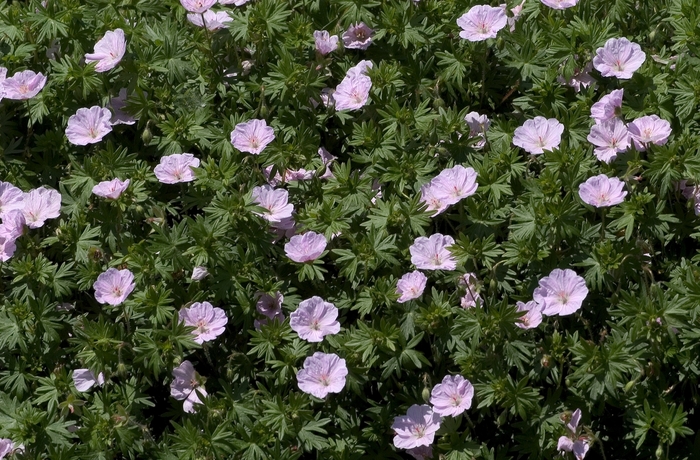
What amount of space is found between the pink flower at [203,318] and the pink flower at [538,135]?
45.7 inches

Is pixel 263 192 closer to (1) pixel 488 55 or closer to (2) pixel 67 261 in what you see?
(2) pixel 67 261

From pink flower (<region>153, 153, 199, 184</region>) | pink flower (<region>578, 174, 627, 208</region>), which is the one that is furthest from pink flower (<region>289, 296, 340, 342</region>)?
pink flower (<region>578, 174, 627, 208</region>)

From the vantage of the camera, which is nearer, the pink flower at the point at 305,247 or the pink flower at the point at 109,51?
the pink flower at the point at 305,247

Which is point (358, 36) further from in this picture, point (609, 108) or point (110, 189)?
point (110, 189)

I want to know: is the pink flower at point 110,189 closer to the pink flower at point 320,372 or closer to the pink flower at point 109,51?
the pink flower at point 109,51

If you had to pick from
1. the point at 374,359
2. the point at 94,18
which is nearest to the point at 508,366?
the point at 374,359

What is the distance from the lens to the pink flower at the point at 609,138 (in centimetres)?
356

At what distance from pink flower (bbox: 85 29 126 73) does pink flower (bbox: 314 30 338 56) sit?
71 centimetres

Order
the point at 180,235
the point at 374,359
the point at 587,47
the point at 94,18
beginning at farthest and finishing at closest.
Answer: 1. the point at 94,18
2. the point at 587,47
3. the point at 180,235
4. the point at 374,359

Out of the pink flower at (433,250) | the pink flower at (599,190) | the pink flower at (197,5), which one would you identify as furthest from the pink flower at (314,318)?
the pink flower at (197,5)

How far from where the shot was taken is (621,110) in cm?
365

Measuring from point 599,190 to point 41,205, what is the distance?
1874 millimetres

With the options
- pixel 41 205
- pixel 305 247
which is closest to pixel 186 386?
pixel 305 247

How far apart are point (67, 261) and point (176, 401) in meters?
0.66
